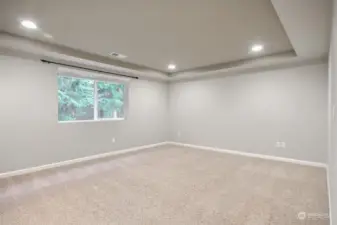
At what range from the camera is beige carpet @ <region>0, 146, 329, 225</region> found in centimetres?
216

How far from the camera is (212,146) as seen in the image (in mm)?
5719

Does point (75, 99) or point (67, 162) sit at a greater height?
point (75, 99)

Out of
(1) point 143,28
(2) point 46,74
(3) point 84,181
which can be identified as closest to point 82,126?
(2) point 46,74

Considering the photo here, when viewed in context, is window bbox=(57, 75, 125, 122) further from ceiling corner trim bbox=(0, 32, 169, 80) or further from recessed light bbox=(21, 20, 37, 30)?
recessed light bbox=(21, 20, 37, 30)

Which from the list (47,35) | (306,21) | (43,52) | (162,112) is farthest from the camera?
(162,112)

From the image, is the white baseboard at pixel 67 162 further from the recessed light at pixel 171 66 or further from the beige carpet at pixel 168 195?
the recessed light at pixel 171 66

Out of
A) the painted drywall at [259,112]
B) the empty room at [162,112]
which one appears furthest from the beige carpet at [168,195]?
the painted drywall at [259,112]

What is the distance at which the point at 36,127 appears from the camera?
387cm

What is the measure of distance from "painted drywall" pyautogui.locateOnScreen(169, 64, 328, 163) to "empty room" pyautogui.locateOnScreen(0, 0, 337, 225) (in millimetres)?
26

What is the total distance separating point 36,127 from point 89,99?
1.40 metres

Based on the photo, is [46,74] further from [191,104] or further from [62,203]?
[191,104]

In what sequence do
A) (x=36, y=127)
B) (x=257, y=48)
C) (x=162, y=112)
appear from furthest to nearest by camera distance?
(x=162, y=112) < (x=36, y=127) < (x=257, y=48)

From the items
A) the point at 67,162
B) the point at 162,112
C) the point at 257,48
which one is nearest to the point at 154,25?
the point at 257,48

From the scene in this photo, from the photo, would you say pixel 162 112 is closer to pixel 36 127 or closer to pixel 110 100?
pixel 110 100
